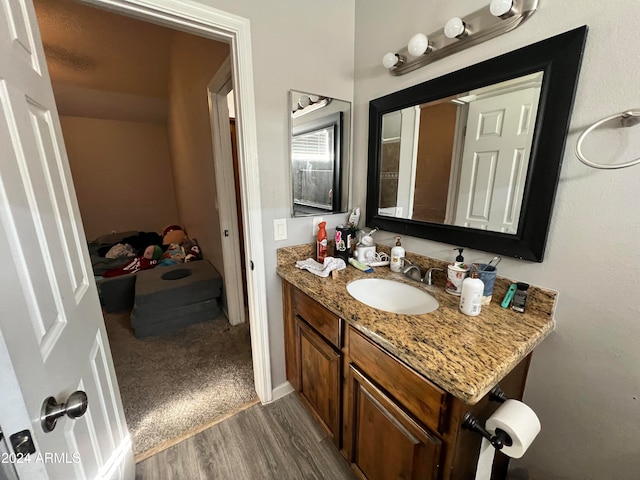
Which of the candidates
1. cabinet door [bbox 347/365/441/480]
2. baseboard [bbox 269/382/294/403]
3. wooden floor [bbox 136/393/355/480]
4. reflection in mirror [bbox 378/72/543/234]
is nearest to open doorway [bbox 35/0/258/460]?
wooden floor [bbox 136/393/355/480]

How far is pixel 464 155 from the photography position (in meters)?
1.10

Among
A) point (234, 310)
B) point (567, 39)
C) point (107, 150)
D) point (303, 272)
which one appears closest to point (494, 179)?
point (567, 39)

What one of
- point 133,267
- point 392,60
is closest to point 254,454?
point 392,60

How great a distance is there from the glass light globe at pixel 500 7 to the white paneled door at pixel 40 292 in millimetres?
1377

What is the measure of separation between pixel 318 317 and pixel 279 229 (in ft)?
1.75

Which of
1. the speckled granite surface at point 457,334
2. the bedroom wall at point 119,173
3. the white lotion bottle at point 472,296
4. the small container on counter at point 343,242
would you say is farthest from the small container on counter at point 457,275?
the bedroom wall at point 119,173

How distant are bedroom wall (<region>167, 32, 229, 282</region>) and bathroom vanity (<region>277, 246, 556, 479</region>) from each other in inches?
65.4

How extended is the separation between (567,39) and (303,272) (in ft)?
4.27

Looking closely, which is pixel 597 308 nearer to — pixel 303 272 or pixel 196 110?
pixel 303 272

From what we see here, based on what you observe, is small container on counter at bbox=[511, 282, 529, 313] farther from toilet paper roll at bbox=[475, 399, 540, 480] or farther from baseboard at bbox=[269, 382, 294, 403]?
baseboard at bbox=[269, 382, 294, 403]

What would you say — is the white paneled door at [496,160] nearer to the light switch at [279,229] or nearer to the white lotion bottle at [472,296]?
the white lotion bottle at [472,296]

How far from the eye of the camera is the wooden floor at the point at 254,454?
125 centimetres

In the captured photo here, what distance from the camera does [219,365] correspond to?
1.96 metres

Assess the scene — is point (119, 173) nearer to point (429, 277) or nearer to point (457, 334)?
point (429, 277)
